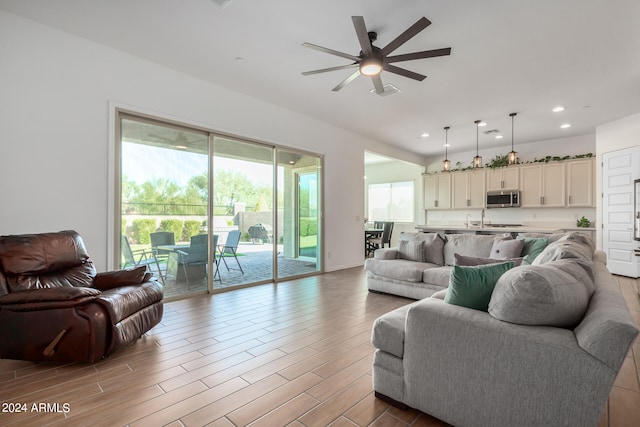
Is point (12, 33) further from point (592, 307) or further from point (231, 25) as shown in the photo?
point (592, 307)

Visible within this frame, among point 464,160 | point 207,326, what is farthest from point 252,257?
point 464,160

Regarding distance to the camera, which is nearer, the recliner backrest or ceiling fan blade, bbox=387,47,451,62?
the recliner backrest

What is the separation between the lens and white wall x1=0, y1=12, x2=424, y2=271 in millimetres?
2809

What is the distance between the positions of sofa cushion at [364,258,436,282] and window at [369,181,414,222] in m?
5.50

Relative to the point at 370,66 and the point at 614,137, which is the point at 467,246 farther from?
the point at 614,137

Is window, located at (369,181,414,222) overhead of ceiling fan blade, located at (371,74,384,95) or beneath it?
beneath

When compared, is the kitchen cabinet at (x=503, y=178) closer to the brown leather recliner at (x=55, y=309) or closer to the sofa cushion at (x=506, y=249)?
the sofa cushion at (x=506, y=249)

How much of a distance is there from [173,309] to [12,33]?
10.3 ft

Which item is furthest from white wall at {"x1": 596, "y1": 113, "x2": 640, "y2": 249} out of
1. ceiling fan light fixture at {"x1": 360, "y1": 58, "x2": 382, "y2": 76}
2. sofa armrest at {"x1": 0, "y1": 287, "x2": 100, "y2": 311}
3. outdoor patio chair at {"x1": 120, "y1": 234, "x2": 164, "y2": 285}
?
sofa armrest at {"x1": 0, "y1": 287, "x2": 100, "y2": 311}

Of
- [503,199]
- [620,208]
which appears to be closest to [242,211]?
[503,199]

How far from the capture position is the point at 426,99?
4.73 meters

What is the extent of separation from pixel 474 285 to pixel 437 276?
219 centimetres

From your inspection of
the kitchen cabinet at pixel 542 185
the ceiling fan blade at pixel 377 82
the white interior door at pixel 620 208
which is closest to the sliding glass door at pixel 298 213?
the ceiling fan blade at pixel 377 82

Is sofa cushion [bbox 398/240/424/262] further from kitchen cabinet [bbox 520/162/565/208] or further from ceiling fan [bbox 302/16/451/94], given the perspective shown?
kitchen cabinet [bbox 520/162/565/208]
